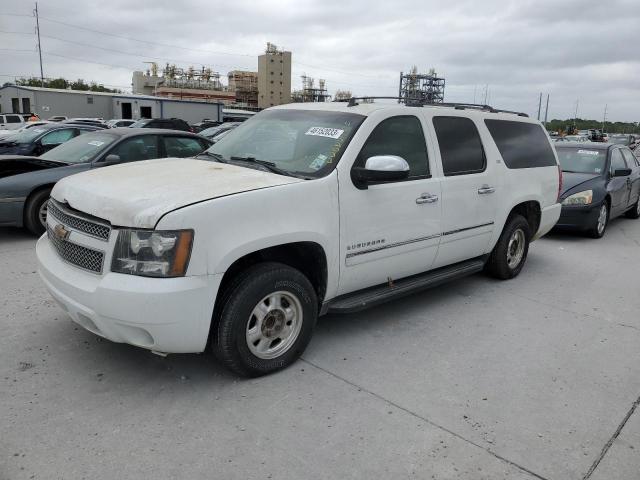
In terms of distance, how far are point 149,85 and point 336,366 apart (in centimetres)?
10546

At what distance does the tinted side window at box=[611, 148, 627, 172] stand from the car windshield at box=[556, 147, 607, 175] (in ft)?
0.60

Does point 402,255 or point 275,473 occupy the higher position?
point 402,255

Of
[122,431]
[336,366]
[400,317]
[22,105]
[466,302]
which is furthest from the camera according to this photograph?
[22,105]

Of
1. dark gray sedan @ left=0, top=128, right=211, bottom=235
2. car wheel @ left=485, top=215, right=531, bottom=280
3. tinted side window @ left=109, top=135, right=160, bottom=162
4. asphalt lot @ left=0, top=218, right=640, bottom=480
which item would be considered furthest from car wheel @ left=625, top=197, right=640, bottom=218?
tinted side window @ left=109, top=135, right=160, bottom=162

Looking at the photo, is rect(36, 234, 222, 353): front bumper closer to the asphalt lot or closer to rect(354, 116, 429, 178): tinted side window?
the asphalt lot

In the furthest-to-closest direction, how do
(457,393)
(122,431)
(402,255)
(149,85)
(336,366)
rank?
(149,85) < (402,255) < (336,366) < (457,393) < (122,431)

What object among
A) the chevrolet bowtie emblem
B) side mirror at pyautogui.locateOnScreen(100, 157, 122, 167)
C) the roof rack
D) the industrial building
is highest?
the industrial building

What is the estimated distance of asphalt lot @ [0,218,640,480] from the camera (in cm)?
268

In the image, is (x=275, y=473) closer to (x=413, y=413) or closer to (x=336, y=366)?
(x=413, y=413)

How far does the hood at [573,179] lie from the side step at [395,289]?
4215mm

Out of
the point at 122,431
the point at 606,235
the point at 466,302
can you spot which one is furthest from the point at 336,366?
the point at 606,235

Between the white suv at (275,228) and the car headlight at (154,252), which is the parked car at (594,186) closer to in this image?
the white suv at (275,228)

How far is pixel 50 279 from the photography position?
11.3ft

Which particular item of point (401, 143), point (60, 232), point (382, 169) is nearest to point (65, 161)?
point (60, 232)
